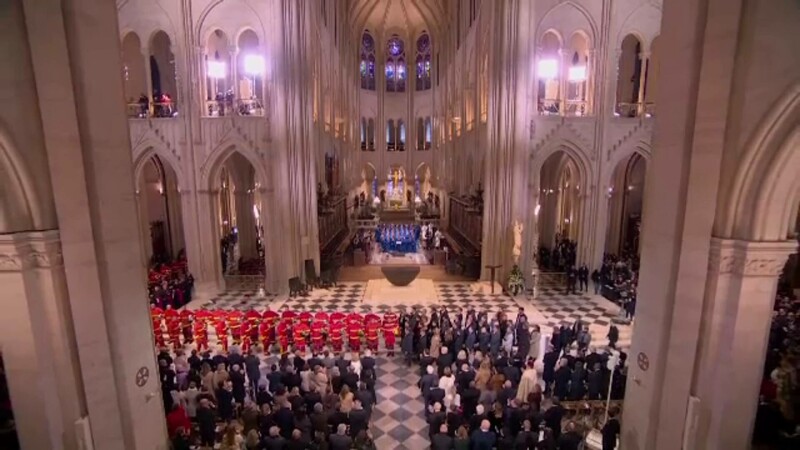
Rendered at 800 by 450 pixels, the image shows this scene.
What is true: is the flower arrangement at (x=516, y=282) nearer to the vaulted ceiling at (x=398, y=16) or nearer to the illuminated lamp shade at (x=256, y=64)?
the illuminated lamp shade at (x=256, y=64)

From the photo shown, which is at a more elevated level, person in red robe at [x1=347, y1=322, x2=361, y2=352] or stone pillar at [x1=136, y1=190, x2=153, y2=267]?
stone pillar at [x1=136, y1=190, x2=153, y2=267]

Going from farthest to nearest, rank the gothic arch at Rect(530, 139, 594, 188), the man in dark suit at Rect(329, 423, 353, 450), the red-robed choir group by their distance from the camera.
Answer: the gothic arch at Rect(530, 139, 594, 188) → the red-robed choir group → the man in dark suit at Rect(329, 423, 353, 450)

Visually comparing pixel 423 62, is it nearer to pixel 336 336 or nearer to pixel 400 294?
pixel 400 294

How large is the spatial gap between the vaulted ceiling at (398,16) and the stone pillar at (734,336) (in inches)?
1475

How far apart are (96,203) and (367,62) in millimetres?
42731

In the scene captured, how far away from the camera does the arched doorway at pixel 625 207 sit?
23.5m

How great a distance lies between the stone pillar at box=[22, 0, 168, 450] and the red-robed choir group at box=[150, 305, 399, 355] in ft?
17.8

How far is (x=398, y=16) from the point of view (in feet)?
145

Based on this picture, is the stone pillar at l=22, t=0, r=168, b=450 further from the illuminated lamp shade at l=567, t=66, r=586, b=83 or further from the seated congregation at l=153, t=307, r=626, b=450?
the illuminated lamp shade at l=567, t=66, r=586, b=83

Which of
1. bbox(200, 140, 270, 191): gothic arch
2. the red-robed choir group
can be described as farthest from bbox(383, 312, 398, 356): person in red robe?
bbox(200, 140, 270, 191): gothic arch

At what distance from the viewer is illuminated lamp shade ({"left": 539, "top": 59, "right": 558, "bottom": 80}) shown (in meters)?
18.4

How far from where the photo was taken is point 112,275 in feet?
21.4

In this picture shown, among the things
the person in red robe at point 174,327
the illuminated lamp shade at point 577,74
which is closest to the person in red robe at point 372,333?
the person in red robe at point 174,327

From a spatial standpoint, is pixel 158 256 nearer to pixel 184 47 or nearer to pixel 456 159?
pixel 184 47
